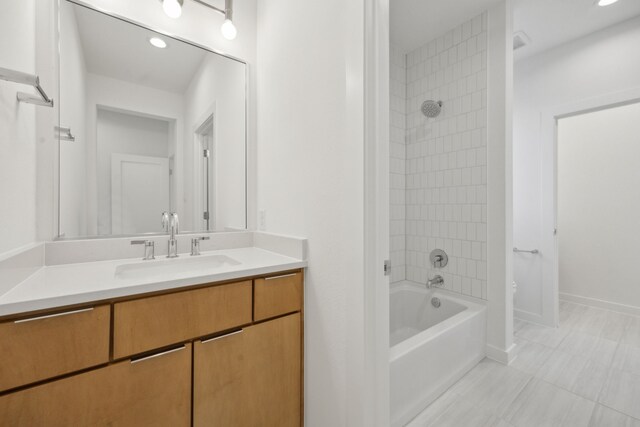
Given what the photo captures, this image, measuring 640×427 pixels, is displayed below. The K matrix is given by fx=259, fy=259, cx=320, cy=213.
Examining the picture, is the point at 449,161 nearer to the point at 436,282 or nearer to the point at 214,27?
the point at 436,282

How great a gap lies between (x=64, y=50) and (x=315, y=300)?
1.72 meters

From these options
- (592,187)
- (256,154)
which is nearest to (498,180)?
(256,154)

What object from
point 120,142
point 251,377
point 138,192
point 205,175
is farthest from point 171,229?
point 251,377

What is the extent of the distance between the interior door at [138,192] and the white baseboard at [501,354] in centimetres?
248

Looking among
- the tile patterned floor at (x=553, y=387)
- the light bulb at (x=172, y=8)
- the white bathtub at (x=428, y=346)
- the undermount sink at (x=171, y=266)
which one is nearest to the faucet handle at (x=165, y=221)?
the undermount sink at (x=171, y=266)

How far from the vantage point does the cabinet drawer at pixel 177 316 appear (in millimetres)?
875

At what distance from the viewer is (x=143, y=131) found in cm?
149

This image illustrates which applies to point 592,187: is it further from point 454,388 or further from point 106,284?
point 106,284

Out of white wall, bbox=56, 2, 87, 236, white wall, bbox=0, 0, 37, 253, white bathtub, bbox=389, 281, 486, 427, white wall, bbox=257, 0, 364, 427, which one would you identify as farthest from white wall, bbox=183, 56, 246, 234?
white bathtub, bbox=389, 281, 486, 427

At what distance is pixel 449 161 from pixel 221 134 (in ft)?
6.25

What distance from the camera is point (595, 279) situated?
2957 millimetres

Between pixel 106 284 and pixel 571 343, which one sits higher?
pixel 106 284

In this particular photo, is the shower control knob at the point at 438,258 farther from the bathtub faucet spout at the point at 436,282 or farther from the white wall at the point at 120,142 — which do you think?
the white wall at the point at 120,142

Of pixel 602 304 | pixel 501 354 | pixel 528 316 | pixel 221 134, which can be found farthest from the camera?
pixel 602 304
